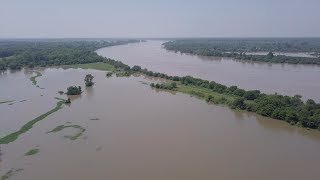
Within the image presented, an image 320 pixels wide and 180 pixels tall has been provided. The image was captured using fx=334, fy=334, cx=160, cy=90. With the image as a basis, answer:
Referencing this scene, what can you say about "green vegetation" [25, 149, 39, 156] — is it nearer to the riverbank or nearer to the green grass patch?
the riverbank

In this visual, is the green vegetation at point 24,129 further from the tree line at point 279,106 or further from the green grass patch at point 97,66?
the green grass patch at point 97,66

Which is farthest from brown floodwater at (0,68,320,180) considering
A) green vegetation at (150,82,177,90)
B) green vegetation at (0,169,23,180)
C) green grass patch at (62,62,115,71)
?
green grass patch at (62,62,115,71)

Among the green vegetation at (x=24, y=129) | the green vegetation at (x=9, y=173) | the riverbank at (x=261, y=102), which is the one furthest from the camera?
the riverbank at (x=261, y=102)

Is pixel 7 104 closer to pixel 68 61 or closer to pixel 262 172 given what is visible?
pixel 262 172

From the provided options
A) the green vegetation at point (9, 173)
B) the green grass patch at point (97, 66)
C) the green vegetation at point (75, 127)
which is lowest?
the green grass patch at point (97, 66)

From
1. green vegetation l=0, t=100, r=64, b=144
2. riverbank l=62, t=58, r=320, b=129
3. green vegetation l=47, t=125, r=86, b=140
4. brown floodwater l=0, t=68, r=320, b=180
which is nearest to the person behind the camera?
brown floodwater l=0, t=68, r=320, b=180

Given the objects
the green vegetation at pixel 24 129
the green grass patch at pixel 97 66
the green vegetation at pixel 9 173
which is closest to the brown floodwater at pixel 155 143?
the green vegetation at pixel 9 173

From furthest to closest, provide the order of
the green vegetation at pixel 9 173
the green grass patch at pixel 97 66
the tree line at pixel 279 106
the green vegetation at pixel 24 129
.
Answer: the green grass patch at pixel 97 66, the tree line at pixel 279 106, the green vegetation at pixel 24 129, the green vegetation at pixel 9 173

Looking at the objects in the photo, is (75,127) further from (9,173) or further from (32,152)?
(9,173)
